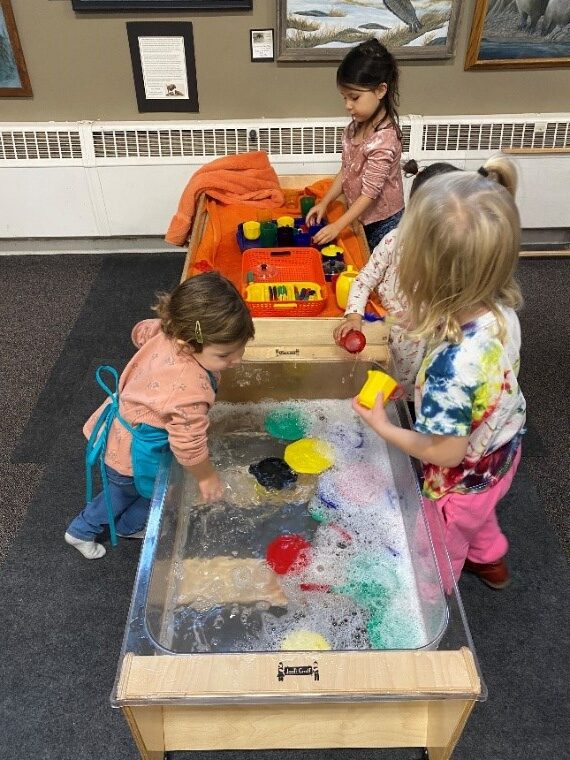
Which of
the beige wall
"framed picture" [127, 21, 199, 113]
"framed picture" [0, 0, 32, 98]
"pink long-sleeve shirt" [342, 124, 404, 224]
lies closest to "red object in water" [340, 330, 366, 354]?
"pink long-sleeve shirt" [342, 124, 404, 224]

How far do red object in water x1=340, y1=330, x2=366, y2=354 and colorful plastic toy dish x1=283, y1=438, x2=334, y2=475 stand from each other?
0.83 feet

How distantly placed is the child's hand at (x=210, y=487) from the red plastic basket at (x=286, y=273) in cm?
49

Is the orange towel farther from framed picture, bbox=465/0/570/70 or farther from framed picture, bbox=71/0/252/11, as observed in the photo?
framed picture, bbox=465/0/570/70

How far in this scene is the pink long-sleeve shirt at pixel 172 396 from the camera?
1.16 meters

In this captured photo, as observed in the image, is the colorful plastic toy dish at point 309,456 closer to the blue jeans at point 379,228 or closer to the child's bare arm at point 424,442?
the child's bare arm at point 424,442

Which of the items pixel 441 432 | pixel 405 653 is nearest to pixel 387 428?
pixel 441 432

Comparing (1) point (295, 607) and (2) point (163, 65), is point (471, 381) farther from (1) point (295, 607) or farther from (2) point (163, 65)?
(2) point (163, 65)

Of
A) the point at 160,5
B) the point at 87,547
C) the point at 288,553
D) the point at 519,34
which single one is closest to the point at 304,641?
the point at 288,553

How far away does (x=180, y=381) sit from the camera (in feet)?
3.80

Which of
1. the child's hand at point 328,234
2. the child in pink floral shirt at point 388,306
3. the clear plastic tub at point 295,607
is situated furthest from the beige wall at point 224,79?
the clear plastic tub at point 295,607

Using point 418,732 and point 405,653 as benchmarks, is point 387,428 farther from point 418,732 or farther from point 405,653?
point 418,732

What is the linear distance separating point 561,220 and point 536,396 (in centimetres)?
110

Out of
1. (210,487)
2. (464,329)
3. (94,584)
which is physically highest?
(464,329)

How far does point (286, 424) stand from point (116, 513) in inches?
18.8
